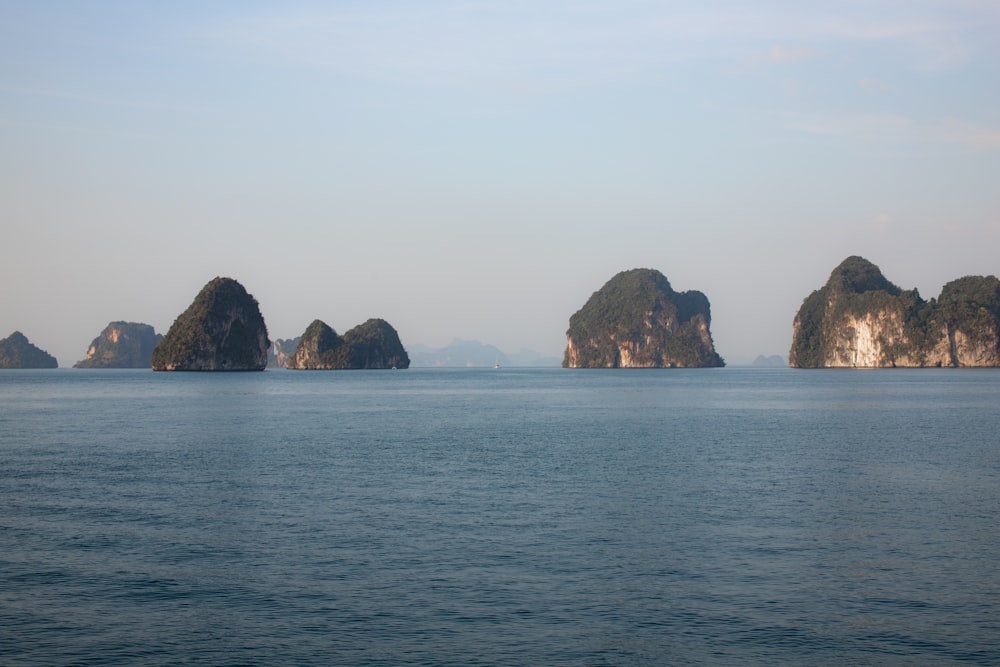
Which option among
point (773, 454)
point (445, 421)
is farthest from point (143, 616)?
point (445, 421)

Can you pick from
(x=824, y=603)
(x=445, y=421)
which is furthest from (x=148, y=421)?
(x=824, y=603)

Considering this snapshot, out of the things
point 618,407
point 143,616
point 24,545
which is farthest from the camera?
point 618,407

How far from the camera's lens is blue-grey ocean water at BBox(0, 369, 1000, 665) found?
19.5 metres

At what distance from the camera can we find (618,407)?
10062 cm

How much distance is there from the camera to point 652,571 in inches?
990

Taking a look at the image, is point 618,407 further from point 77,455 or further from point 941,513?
point 941,513

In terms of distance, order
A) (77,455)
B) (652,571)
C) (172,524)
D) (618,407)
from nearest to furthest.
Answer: (652,571)
(172,524)
(77,455)
(618,407)

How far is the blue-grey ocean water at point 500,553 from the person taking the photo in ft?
64.0

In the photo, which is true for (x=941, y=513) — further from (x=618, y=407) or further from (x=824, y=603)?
(x=618, y=407)

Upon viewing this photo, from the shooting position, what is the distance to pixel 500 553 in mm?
26781

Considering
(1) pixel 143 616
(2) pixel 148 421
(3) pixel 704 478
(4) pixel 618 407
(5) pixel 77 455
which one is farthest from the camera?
(4) pixel 618 407

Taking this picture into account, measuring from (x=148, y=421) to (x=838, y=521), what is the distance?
2476 inches

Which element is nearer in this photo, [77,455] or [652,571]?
[652,571]

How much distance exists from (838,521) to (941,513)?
437cm
